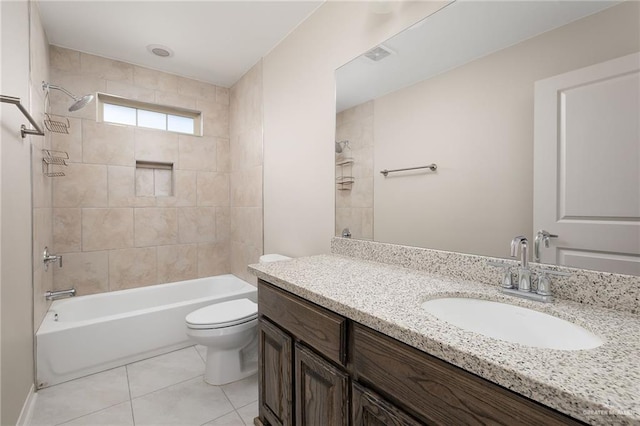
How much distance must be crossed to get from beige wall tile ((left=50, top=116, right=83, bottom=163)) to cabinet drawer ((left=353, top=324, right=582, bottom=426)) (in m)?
2.92

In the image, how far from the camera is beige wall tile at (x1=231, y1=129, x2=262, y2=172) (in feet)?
9.05

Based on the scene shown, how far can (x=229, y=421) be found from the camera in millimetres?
1626

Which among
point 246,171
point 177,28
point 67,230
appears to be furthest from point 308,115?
point 67,230

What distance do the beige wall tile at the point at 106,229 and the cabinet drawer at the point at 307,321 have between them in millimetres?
2095

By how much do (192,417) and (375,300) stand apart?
1440mm

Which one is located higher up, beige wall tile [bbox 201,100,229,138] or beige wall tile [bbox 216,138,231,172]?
beige wall tile [bbox 201,100,229,138]

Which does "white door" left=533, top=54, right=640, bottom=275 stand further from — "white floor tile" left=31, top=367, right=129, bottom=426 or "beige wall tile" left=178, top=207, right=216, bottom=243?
"beige wall tile" left=178, top=207, right=216, bottom=243

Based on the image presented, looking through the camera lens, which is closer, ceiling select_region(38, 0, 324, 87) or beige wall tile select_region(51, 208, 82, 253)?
ceiling select_region(38, 0, 324, 87)

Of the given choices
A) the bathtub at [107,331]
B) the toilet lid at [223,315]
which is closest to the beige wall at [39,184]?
the bathtub at [107,331]

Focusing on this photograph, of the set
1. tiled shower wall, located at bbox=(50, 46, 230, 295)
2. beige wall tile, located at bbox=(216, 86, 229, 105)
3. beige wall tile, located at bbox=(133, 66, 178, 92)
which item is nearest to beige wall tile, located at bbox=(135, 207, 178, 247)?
tiled shower wall, located at bbox=(50, 46, 230, 295)

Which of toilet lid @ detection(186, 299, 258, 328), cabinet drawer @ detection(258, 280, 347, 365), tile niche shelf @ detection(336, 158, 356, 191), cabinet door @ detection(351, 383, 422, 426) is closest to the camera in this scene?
cabinet door @ detection(351, 383, 422, 426)

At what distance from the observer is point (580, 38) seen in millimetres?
945

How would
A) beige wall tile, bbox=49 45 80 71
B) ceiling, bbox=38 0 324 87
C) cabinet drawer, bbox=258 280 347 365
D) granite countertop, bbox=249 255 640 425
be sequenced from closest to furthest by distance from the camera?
granite countertop, bbox=249 255 640 425
cabinet drawer, bbox=258 280 347 365
ceiling, bbox=38 0 324 87
beige wall tile, bbox=49 45 80 71

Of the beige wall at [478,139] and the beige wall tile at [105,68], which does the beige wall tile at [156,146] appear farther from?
the beige wall at [478,139]
